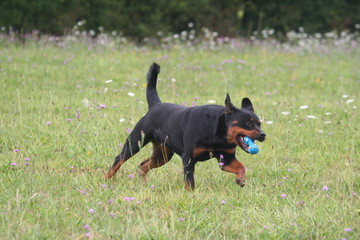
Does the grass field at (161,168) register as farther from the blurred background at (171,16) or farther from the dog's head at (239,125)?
the blurred background at (171,16)

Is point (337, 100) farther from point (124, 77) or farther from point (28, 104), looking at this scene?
point (28, 104)

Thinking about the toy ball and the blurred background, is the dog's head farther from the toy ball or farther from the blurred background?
the blurred background

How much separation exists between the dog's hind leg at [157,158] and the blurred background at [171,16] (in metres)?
6.61

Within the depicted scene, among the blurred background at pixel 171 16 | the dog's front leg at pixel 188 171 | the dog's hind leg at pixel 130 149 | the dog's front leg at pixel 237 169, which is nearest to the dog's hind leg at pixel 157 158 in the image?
the dog's hind leg at pixel 130 149

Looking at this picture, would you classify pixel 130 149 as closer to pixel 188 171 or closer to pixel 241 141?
pixel 188 171

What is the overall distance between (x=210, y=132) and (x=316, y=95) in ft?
18.4

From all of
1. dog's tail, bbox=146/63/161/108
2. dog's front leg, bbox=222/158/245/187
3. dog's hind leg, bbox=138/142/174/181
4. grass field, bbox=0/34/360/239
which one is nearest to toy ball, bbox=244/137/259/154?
dog's front leg, bbox=222/158/245/187

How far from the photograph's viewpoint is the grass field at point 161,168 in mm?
3586

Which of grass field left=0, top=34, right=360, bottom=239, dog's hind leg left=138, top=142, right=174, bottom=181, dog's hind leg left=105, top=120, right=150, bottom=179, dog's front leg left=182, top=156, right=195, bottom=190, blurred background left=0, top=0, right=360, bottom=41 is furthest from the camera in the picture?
blurred background left=0, top=0, right=360, bottom=41

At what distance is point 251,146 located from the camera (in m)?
4.15

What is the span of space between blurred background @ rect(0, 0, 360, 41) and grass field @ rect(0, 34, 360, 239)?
2150mm

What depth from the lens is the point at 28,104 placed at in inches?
284

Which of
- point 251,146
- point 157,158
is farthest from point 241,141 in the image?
point 157,158

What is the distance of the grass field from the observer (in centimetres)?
359
